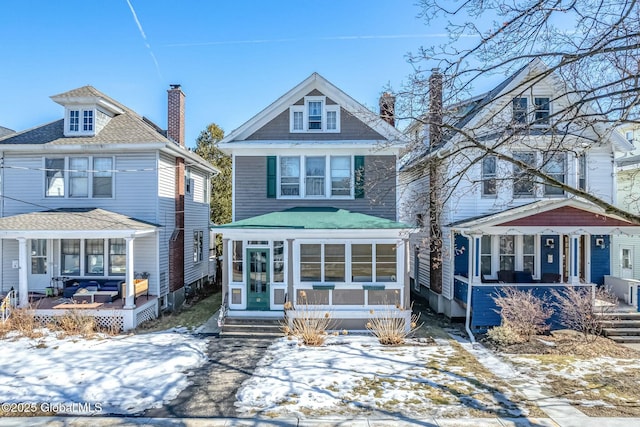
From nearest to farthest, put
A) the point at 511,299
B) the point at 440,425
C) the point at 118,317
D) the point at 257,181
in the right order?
the point at 440,425
the point at 511,299
the point at 118,317
the point at 257,181

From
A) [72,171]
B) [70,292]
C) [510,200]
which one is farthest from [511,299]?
[72,171]

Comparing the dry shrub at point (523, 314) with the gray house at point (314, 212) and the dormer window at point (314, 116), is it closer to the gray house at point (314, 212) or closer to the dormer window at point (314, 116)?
the gray house at point (314, 212)

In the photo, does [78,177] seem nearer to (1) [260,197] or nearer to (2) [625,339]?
(1) [260,197]

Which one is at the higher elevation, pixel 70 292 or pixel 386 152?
pixel 386 152

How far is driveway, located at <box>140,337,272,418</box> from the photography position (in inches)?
258

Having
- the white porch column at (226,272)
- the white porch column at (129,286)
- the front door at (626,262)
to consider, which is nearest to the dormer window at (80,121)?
the white porch column at (129,286)

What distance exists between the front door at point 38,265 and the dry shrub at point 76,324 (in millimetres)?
3172

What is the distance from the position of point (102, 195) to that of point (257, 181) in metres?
6.28

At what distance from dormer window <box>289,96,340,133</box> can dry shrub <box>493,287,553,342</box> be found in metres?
8.54

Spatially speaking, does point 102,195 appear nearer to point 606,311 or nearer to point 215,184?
point 215,184

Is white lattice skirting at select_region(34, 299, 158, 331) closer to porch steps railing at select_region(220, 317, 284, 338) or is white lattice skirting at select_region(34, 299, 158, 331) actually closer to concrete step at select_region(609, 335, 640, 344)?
porch steps railing at select_region(220, 317, 284, 338)

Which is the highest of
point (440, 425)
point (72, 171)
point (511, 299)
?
point (72, 171)

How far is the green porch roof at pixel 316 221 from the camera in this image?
11523mm

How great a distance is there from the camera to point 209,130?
2488 cm
